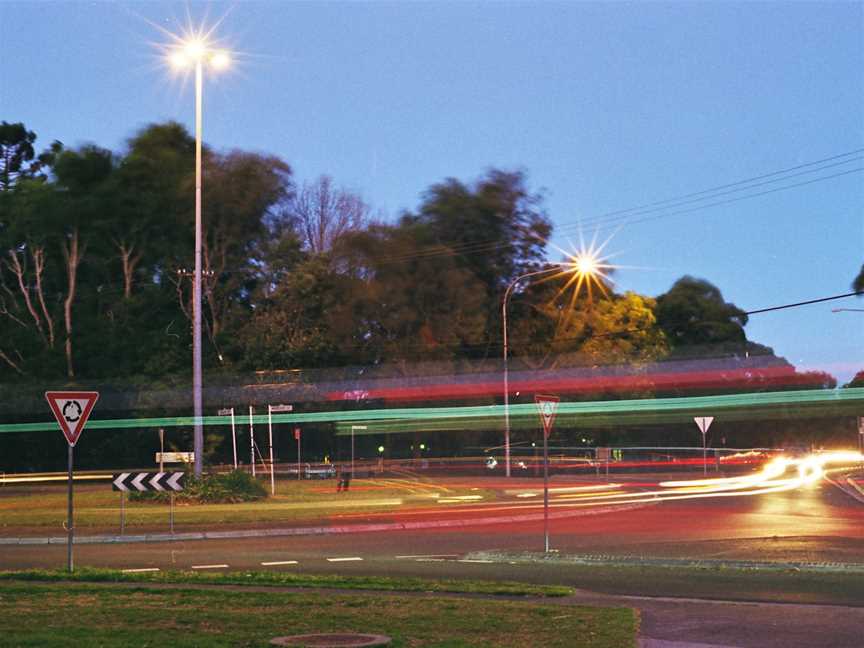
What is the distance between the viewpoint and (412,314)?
49.1 m

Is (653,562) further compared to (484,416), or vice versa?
(484,416)

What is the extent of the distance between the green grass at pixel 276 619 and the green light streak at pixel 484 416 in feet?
112

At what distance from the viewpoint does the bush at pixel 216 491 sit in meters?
31.4

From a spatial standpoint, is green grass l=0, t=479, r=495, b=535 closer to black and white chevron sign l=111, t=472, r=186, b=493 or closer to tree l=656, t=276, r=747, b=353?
black and white chevron sign l=111, t=472, r=186, b=493

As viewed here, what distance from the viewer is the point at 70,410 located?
52.5 ft

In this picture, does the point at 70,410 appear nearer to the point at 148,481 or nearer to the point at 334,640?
the point at 148,481

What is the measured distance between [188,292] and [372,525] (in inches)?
1166

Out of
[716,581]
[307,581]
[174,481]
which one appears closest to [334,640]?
[307,581]

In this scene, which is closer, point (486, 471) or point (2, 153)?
point (486, 471)

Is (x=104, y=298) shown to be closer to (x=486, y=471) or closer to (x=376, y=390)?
(x=376, y=390)

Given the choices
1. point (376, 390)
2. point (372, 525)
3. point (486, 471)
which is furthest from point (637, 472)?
point (372, 525)

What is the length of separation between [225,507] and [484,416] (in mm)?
28170

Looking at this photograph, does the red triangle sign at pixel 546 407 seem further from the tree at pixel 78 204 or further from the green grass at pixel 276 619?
the tree at pixel 78 204

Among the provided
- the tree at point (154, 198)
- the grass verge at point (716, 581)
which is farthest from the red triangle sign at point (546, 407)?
the tree at point (154, 198)
